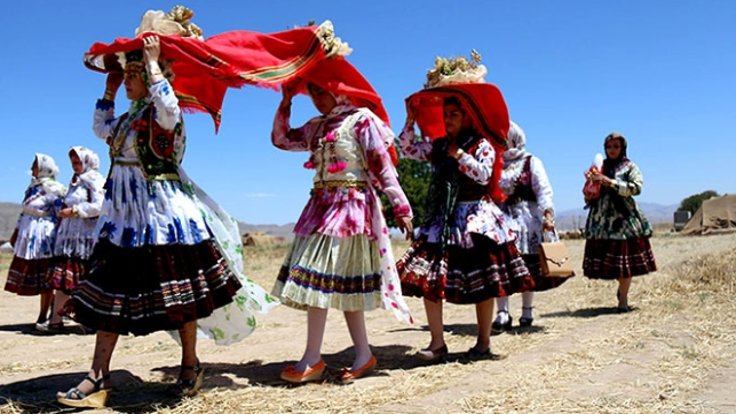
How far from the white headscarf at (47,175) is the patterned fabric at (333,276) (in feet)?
14.3

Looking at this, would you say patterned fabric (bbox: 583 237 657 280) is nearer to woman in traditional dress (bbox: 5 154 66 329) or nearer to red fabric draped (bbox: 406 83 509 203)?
red fabric draped (bbox: 406 83 509 203)

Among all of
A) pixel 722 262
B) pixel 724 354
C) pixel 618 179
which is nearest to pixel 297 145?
pixel 724 354

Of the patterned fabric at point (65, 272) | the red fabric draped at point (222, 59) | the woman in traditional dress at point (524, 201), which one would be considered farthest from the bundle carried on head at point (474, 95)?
the patterned fabric at point (65, 272)

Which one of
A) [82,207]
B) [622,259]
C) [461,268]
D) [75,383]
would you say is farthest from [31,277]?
[622,259]

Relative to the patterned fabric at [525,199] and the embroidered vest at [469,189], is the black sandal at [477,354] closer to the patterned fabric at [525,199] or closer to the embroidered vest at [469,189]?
the embroidered vest at [469,189]

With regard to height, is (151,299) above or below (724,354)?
above

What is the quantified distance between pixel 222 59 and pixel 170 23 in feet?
1.20

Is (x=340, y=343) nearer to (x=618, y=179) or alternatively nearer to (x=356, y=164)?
(x=356, y=164)

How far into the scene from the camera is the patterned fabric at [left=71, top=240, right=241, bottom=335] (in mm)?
4043

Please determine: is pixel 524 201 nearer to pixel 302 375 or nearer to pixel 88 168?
pixel 302 375

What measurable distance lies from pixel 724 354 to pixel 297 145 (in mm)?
3643

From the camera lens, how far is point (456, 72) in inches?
221

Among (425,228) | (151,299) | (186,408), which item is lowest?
(186,408)

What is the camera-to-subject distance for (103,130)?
438 centimetres
